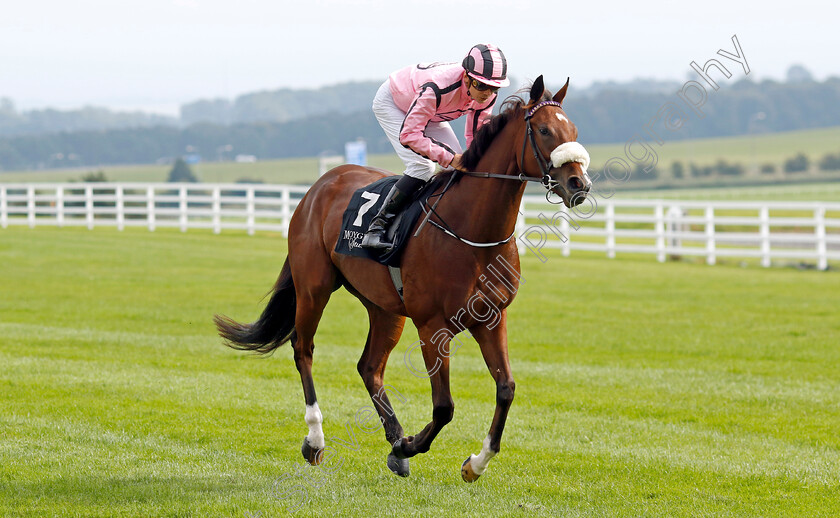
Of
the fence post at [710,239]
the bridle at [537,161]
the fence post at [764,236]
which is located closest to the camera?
the bridle at [537,161]

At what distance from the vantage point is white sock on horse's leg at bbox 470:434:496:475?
5379mm

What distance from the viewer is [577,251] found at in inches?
1037

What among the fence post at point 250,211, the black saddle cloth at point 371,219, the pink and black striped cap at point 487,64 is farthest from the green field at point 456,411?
the fence post at point 250,211

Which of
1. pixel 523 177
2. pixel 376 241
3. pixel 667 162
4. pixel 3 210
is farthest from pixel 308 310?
pixel 667 162

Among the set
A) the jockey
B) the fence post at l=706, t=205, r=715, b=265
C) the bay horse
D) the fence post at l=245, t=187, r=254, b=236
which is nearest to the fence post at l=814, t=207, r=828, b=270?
the fence post at l=706, t=205, r=715, b=265

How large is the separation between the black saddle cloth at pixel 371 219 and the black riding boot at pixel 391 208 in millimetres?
41

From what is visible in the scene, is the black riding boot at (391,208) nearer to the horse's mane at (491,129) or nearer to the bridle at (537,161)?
the horse's mane at (491,129)

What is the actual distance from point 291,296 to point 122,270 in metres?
12.9

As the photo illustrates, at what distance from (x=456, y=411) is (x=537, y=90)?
3.62m

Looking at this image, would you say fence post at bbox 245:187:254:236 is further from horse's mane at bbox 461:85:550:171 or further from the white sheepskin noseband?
the white sheepskin noseband

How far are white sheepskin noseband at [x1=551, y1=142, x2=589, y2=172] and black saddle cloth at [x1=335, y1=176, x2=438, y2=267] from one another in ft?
3.95

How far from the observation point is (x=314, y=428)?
625 centimetres

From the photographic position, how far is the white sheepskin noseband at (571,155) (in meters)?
4.79

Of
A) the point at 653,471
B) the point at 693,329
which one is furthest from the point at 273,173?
the point at 653,471
